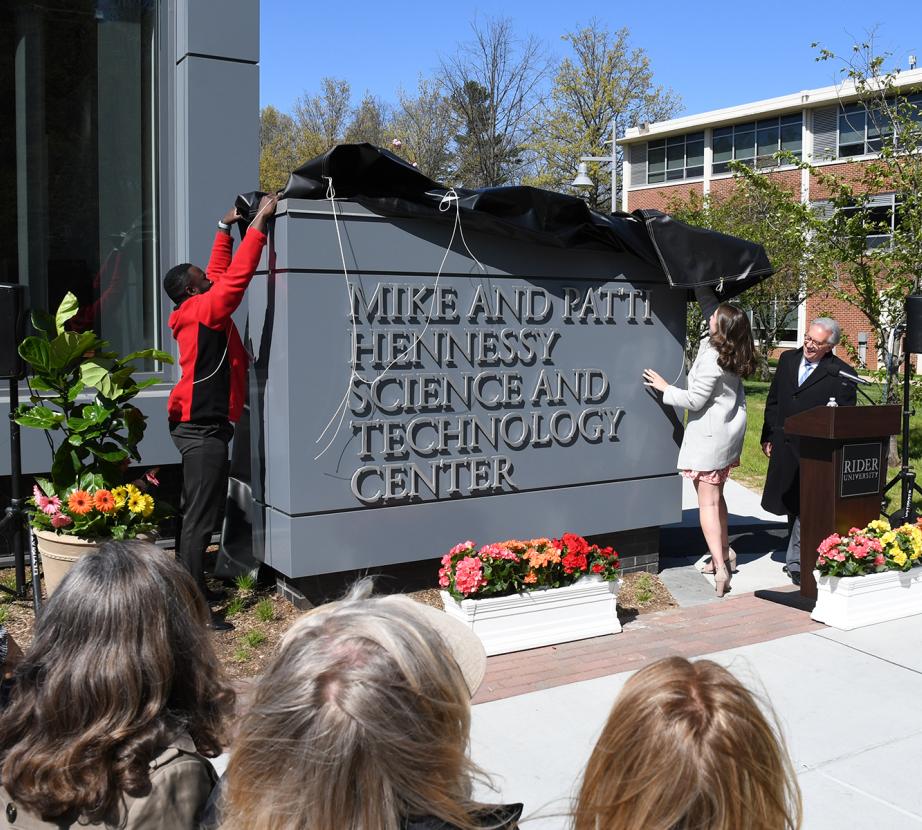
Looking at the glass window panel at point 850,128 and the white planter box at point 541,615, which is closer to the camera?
the white planter box at point 541,615

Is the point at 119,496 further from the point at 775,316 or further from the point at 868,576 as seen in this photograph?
the point at 775,316

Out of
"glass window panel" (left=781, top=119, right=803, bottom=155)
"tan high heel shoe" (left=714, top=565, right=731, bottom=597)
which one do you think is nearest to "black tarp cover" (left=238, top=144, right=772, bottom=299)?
"tan high heel shoe" (left=714, top=565, right=731, bottom=597)

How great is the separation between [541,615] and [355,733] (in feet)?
14.6

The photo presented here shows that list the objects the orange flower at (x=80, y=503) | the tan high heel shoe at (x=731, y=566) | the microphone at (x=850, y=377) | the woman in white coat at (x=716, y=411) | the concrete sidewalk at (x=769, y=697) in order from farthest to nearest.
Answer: the tan high heel shoe at (x=731, y=566), the microphone at (x=850, y=377), the woman in white coat at (x=716, y=411), the orange flower at (x=80, y=503), the concrete sidewalk at (x=769, y=697)

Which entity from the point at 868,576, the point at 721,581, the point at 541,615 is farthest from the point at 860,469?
the point at 541,615

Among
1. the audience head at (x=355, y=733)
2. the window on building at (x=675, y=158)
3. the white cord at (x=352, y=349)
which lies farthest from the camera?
the window on building at (x=675, y=158)

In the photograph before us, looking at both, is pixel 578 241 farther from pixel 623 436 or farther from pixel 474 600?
pixel 474 600

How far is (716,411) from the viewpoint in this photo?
7312 mm

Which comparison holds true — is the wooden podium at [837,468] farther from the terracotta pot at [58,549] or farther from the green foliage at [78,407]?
the terracotta pot at [58,549]

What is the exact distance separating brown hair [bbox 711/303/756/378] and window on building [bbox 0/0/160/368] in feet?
14.6

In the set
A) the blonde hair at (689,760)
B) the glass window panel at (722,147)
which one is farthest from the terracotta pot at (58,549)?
the glass window panel at (722,147)

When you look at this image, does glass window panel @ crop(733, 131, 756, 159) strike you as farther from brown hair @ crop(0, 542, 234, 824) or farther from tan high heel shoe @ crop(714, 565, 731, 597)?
brown hair @ crop(0, 542, 234, 824)

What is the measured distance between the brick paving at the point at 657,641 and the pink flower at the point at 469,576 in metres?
0.43

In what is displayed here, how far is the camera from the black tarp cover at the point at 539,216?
629cm
